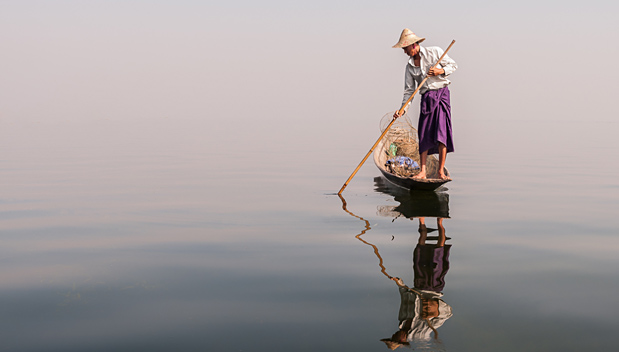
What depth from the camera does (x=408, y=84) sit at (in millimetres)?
7848

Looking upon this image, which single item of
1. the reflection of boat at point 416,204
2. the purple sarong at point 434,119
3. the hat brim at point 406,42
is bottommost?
the reflection of boat at point 416,204

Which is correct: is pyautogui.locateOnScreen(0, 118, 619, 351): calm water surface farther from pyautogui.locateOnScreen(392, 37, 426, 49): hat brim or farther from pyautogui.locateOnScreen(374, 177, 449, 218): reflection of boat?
pyautogui.locateOnScreen(392, 37, 426, 49): hat brim

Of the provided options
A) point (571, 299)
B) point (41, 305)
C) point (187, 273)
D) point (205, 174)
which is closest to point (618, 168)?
point (205, 174)

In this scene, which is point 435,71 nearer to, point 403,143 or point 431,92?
point 431,92

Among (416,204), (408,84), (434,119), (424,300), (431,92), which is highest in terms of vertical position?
(408,84)

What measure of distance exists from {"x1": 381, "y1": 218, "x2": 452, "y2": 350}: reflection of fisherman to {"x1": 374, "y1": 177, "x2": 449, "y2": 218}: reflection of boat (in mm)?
1628

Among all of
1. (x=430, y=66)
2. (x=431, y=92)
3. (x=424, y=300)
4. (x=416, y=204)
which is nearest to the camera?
(x=424, y=300)

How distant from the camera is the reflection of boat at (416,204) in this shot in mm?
6457

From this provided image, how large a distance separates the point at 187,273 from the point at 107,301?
2.43 feet

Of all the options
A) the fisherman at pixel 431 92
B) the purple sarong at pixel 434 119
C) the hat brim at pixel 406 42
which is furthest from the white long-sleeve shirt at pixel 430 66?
the hat brim at pixel 406 42

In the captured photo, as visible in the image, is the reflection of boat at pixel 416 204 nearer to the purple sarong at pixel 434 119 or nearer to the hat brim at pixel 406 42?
the purple sarong at pixel 434 119

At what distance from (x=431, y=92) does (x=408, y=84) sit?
1.44 ft

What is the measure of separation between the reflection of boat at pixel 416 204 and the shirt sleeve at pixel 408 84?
1361mm

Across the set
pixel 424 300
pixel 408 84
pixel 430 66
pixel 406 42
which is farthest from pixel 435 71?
pixel 424 300
